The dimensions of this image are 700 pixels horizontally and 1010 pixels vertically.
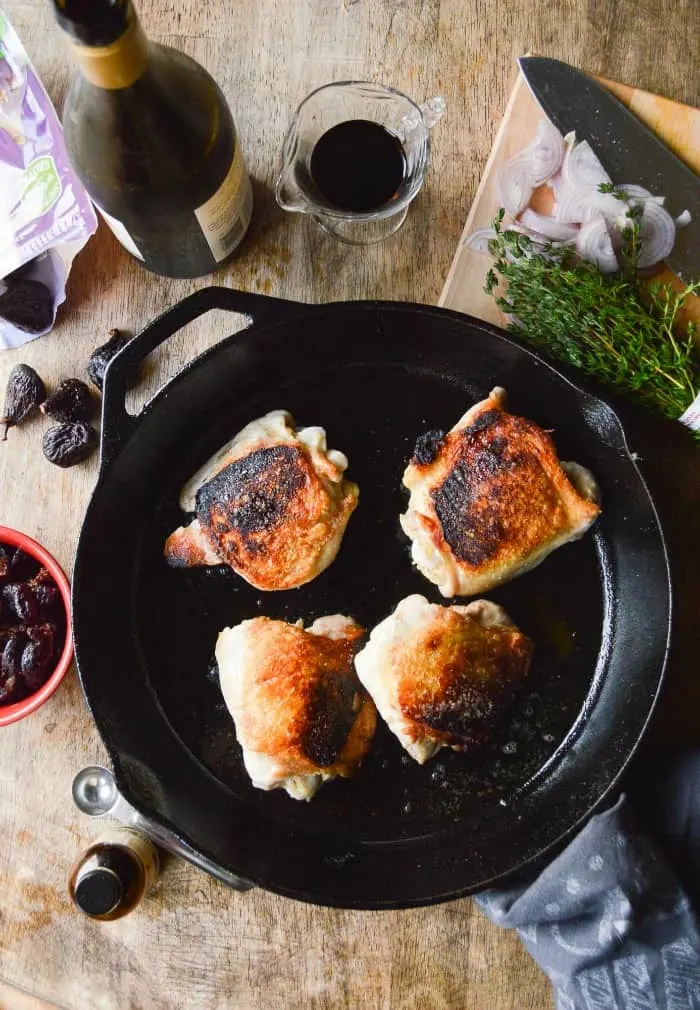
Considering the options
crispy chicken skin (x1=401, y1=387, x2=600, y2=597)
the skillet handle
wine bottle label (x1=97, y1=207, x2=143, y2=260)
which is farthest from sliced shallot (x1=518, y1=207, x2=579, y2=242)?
wine bottle label (x1=97, y1=207, x2=143, y2=260)

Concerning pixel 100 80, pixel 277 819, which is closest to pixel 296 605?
pixel 277 819

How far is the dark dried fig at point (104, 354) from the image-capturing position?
1931 millimetres

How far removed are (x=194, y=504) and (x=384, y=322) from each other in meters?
0.57

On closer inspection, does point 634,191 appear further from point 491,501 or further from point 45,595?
point 45,595

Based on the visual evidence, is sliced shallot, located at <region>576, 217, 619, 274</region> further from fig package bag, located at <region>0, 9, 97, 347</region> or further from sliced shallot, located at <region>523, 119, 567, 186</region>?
fig package bag, located at <region>0, 9, 97, 347</region>

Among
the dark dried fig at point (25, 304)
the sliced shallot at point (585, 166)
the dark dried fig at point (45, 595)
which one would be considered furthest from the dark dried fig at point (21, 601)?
the sliced shallot at point (585, 166)

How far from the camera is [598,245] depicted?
1822 millimetres

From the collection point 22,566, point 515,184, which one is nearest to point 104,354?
point 22,566

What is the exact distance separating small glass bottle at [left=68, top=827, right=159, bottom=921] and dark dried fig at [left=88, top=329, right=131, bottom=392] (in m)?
1.00

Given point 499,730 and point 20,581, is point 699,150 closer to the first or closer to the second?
point 499,730

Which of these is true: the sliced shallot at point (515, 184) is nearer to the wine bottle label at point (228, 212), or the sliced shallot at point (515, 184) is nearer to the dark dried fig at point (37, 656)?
the wine bottle label at point (228, 212)

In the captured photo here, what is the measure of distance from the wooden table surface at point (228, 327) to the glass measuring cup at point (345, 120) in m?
0.09

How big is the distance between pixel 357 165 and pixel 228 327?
17.8 inches

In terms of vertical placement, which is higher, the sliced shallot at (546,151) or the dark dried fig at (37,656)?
the sliced shallot at (546,151)
